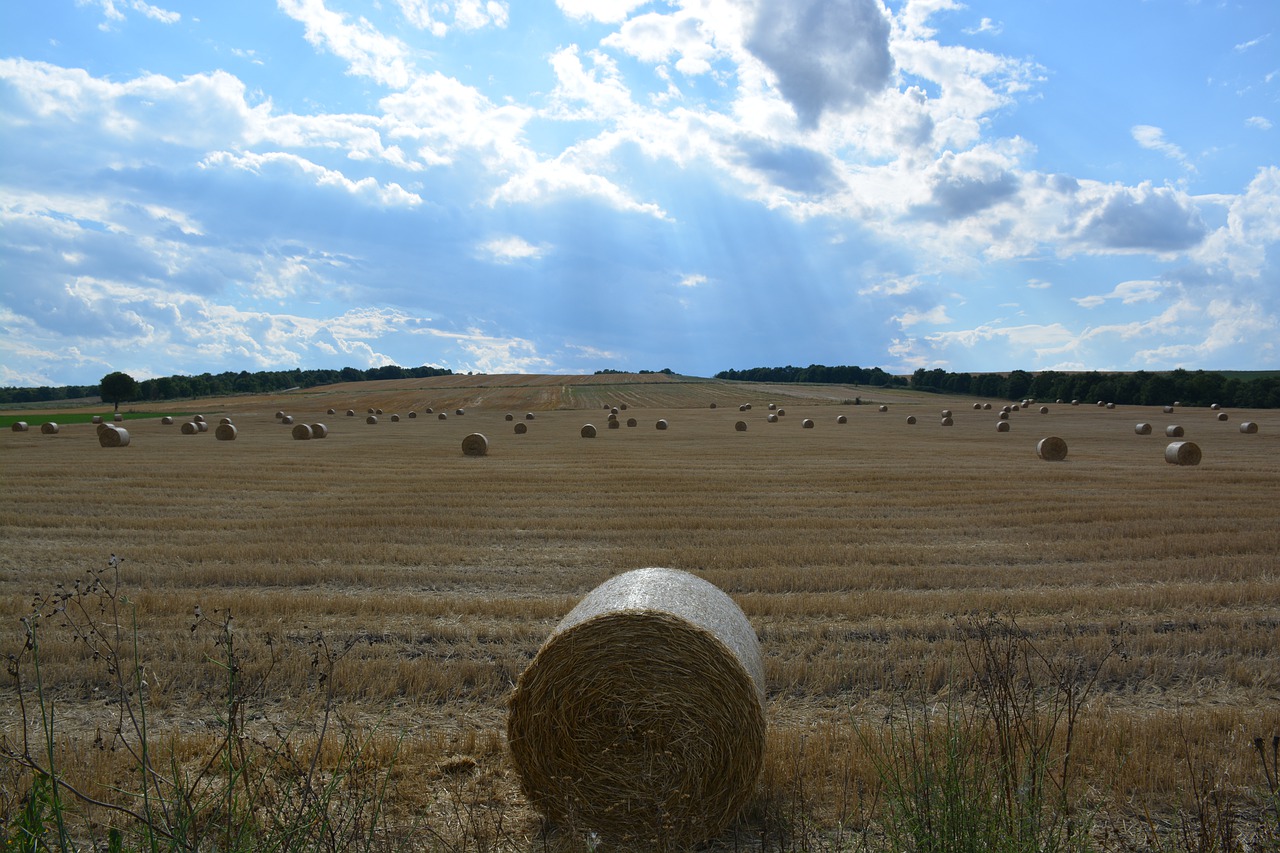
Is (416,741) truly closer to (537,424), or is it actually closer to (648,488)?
A: (648,488)

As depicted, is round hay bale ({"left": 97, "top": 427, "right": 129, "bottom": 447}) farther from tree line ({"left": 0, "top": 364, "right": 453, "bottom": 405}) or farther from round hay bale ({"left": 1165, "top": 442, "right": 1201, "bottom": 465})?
tree line ({"left": 0, "top": 364, "right": 453, "bottom": 405})

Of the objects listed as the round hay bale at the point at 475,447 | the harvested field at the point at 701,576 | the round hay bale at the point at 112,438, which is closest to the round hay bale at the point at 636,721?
the harvested field at the point at 701,576

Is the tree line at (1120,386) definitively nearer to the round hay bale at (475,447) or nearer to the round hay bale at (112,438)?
the round hay bale at (475,447)

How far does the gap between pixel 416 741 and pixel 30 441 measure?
38.8 metres

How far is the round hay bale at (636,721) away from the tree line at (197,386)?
306 feet

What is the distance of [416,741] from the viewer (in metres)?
5.89

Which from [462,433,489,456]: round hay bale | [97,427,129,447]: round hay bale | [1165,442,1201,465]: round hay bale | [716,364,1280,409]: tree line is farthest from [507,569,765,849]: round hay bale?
[716,364,1280,409]: tree line

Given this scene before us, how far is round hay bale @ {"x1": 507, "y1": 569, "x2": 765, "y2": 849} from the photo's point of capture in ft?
16.4

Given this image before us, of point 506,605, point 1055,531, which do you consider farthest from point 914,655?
point 1055,531

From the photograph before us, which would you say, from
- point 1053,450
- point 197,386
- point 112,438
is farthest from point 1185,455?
point 197,386

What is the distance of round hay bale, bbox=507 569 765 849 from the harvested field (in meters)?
0.34

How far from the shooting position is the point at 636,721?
5.12 metres

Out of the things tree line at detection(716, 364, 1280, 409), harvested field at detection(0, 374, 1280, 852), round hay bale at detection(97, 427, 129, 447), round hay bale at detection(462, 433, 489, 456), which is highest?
tree line at detection(716, 364, 1280, 409)

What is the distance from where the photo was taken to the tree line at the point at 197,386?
87938mm
